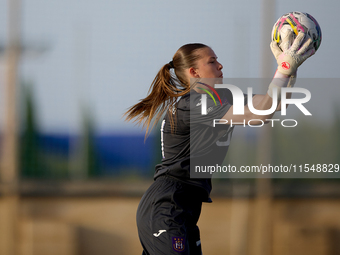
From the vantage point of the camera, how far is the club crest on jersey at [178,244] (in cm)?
173

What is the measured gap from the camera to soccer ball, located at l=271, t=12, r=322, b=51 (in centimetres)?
175

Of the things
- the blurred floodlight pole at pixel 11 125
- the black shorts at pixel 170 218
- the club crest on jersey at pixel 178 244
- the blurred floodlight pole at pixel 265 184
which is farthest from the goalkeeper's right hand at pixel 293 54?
the blurred floodlight pole at pixel 11 125

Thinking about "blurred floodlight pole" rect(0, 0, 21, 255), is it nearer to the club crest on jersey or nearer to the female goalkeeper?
the female goalkeeper

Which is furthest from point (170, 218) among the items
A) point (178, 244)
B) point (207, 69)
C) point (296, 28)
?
point (296, 28)

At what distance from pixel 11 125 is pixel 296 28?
2.71 metres

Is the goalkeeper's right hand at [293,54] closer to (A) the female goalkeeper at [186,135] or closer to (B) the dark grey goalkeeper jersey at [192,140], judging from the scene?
(A) the female goalkeeper at [186,135]

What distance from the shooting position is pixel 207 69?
1.96 meters

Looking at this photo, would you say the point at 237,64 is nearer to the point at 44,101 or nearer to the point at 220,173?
the point at 220,173

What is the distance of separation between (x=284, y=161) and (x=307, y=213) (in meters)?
0.47

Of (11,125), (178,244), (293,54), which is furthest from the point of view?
(11,125)

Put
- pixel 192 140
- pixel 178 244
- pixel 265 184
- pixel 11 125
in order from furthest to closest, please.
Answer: pixel 11 125
pixel 265 184
pixel 192 140
pixel 178 244

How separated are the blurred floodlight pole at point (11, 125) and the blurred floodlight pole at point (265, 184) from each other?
212 cm

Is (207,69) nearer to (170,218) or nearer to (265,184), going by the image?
(170,218)

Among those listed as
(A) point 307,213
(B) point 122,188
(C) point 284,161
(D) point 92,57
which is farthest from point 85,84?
(A) point 307,213
